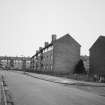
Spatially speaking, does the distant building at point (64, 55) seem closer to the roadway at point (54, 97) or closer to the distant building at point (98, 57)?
the distant building at point (98, 57)

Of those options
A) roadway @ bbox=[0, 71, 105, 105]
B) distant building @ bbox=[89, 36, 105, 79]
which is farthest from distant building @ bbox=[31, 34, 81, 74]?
roadway @ bbox=[0, 71, 105, 105]

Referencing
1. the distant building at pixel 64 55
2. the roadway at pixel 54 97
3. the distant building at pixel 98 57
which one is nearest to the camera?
the roadway at pixel 54 97

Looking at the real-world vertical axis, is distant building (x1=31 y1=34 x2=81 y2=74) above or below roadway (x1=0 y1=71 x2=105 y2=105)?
above

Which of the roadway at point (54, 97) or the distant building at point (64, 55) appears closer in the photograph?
the roadway at point (54, 97)

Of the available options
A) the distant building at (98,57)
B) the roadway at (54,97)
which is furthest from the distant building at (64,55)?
the roadway at (54,97)

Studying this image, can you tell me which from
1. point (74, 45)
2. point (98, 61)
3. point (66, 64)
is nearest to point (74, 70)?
point (66, 64)

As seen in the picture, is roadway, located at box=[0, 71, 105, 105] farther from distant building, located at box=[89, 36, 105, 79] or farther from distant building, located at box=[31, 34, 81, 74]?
distant building, located at box=[31, 34, 81, 74]

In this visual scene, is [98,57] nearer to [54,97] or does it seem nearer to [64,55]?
[64,55]

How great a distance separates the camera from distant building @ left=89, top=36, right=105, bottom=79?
4426cm

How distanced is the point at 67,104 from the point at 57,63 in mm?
44921

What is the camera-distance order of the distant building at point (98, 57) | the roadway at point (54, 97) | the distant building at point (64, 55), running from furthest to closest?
the distant building at point (64, 55), the distant building at point (98, 57), the roadway at point (54, 97)

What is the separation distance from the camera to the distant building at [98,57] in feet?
145

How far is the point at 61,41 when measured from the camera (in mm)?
55812

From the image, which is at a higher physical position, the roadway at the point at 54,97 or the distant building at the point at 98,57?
the distant building at the point at 98,57
